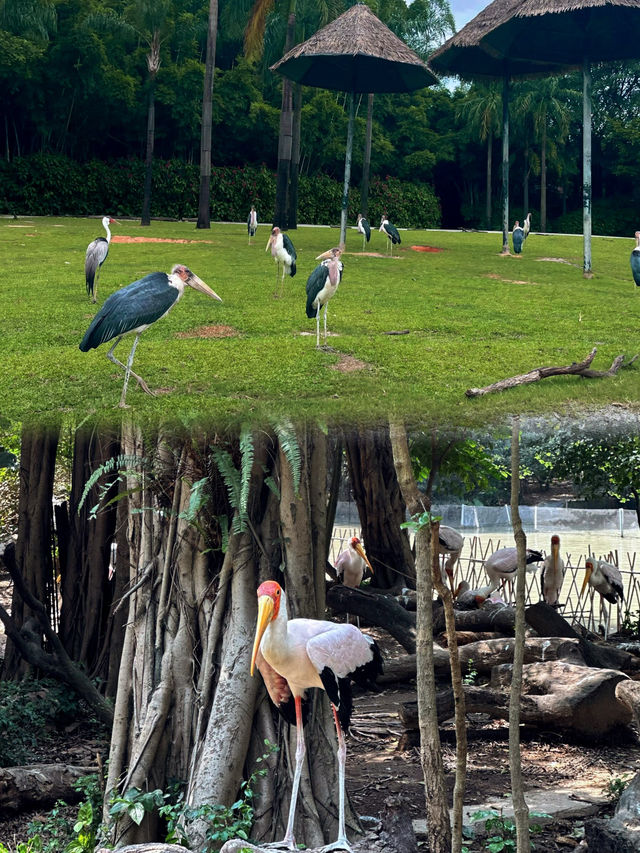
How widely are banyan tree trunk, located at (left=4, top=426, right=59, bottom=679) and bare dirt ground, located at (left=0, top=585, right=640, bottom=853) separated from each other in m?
1.41

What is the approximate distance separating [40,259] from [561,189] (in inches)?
1176

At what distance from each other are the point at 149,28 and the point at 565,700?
2652 centimetres

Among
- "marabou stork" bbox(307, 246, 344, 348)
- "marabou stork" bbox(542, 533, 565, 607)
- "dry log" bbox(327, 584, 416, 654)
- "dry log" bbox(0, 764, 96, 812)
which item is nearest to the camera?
"dry log" bbox(0, 764, 96, 812)

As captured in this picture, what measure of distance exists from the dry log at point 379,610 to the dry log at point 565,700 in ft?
5.07

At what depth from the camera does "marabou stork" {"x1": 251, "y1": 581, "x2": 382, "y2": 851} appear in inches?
173

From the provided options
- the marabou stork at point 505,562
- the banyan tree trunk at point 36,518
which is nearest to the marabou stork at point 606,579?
the marabou stork at point 505,562

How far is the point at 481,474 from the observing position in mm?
10656

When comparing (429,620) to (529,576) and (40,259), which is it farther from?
(40,259)

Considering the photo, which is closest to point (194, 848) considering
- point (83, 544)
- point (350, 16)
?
point (83, 544)

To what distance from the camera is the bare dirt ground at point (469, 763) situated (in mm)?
5289

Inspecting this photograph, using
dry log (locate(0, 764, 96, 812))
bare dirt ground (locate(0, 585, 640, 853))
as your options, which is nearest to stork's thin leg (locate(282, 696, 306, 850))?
bare dirt ground (locate(0, 585, 640, 853))

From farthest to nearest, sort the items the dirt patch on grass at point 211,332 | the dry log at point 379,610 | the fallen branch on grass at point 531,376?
the dirt patch on grass at point 211,332 < the fallen branch on grass at point 531,376 < the dry log at point 379,610

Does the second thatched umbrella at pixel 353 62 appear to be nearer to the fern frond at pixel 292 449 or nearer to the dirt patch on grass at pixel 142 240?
the dirt patch on grass at pixel 142 240

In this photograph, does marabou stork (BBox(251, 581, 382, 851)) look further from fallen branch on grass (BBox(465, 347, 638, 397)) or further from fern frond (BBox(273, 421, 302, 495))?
fallen branch on grass (BBox(465, 347, 638, 397))
